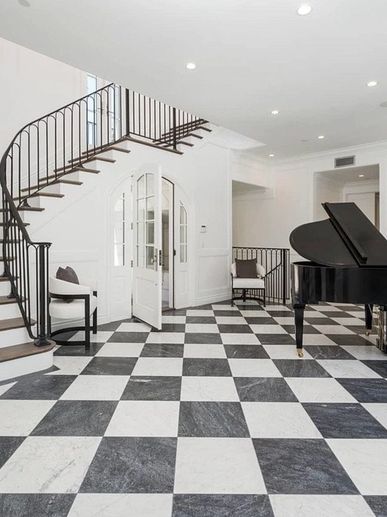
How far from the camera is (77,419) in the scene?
2.29 metres

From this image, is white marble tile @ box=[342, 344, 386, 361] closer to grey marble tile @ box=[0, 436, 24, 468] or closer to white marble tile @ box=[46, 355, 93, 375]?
white marble tile @ box=[46, 355, 93, 375]

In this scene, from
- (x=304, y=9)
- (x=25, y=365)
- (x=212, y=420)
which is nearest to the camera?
(x=212, y=420)

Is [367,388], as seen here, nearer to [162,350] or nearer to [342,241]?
[342,241]

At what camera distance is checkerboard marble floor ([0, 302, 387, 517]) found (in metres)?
1.58

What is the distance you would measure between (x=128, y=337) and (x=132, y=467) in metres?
2.51

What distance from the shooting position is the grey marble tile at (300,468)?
1.66 m

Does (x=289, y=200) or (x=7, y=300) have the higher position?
(x=289, y=200)

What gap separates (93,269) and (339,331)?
11.6 ft

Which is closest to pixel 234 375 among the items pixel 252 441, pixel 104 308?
pixel 252 441

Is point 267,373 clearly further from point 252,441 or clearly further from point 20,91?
point 20,91

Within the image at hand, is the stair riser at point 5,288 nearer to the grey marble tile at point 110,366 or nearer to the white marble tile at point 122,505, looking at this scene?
the grey marble tile at point 110,366

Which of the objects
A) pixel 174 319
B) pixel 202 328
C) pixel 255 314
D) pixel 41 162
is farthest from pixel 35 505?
pixel 41 162

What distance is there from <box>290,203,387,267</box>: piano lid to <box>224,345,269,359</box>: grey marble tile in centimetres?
116

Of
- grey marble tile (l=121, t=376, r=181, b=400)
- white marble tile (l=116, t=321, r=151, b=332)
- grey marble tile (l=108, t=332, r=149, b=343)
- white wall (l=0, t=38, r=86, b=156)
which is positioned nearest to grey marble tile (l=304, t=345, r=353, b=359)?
grey marble tile (l=121, t=376, r=181, b=400)
